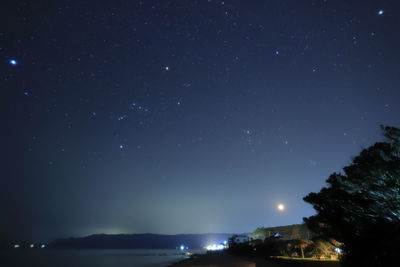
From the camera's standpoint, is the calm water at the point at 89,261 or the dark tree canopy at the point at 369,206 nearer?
the dark tree canopy at the point at 369,206

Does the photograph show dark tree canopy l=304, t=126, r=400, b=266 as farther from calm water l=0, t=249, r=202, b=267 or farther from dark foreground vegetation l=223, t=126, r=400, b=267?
calm water l=0, t=249, r=202, b=267

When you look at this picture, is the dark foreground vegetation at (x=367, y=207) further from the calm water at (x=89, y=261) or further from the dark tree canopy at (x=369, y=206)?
the calm water at (x=89, y=261)

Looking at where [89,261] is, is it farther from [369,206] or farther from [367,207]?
[369,206]

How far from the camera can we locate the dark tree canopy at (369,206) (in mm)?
11578

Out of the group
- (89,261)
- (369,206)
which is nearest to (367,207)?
(369,206)

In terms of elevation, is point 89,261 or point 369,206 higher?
point 369,206

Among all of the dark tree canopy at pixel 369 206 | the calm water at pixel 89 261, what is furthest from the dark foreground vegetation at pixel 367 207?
the calm water at pixel 89 261

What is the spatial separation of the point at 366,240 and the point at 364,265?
Result: 4.61 ft

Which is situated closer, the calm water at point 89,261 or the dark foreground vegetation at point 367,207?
the dark foreground vegetation at point 367,207

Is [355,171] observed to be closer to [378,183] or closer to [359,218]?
[378,183]

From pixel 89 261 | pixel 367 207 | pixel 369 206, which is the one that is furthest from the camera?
pixel 89 261

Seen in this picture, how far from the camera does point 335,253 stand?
75.5ft

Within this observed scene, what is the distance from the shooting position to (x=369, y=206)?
13.3 metres

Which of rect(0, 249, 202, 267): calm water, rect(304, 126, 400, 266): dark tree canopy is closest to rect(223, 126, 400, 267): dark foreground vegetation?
rect(304, 126, 400, 266): dark tree canopy
